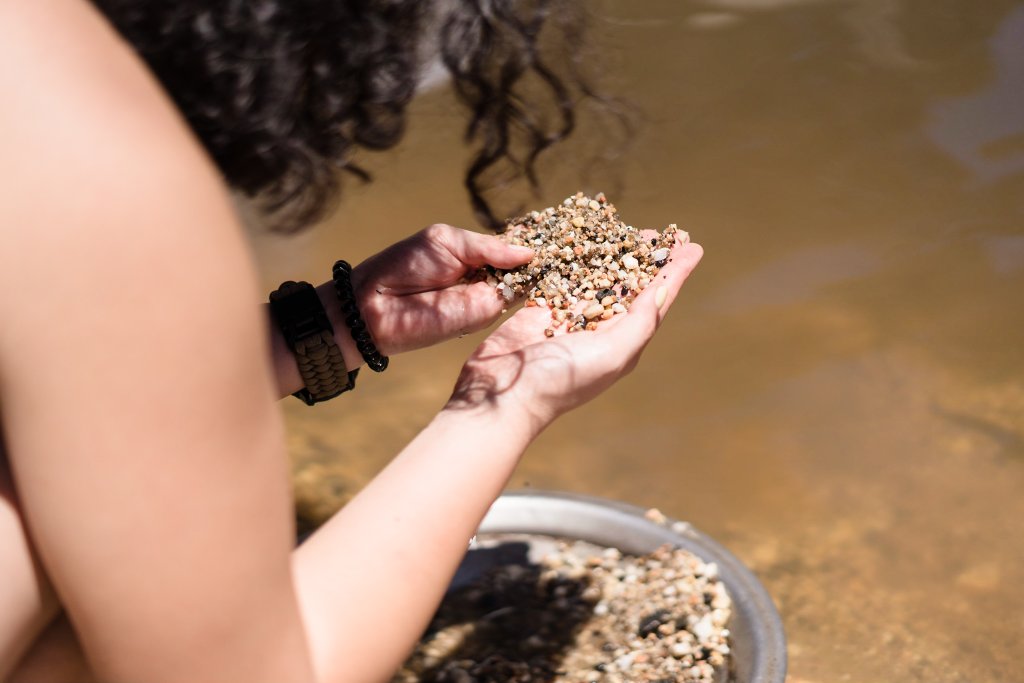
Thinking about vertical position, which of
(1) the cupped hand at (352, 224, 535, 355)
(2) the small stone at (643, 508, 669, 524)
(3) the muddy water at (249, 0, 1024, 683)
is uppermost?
(1) the cupped hand at (352, 224, 535, 355)

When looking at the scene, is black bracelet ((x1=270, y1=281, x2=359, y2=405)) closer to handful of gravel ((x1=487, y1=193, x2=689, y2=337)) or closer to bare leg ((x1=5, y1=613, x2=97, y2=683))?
handful of gravel ((x1=487, y1=193, x2=689, y2=337))

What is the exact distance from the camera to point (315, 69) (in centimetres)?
115

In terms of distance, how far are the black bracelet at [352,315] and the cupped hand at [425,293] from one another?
0.11 ft

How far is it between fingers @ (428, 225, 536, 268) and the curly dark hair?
0.24 meters

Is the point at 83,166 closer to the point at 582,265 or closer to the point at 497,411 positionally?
the point at 497,411

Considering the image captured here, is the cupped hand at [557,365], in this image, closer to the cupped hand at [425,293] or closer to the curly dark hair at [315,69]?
the cupped hand at [425,293]

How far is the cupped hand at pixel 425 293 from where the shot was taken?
1700mm

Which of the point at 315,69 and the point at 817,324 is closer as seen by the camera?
the point at 315,69

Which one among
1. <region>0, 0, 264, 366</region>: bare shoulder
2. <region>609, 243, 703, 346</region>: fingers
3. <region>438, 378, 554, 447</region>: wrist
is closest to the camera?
<region>0, 0, 264, 366</region>: bare shoulder

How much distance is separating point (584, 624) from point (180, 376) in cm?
109

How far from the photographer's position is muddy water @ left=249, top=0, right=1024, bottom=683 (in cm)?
201

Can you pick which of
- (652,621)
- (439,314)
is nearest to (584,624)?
(652,621)

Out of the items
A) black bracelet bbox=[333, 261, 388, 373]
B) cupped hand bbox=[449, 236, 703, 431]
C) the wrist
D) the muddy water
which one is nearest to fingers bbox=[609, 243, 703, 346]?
cupped hand bbox=[449, 236, 703, 431]

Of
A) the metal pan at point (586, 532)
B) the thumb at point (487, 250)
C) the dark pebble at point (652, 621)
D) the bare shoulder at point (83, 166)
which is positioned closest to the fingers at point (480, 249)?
the thumb at point (487, 250)
